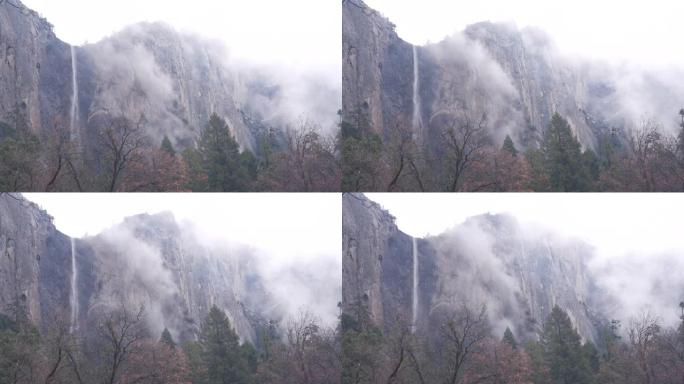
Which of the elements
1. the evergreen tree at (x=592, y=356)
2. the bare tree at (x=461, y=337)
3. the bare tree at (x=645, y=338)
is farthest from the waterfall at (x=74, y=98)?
the bare tree at (x=645, y=338)

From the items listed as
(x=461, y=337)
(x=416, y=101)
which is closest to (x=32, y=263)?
(x=416, y=101)

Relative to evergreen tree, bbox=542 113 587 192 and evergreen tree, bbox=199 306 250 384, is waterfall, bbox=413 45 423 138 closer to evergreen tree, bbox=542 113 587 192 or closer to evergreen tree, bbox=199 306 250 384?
evergreen tree, bbox=542 113 587 192

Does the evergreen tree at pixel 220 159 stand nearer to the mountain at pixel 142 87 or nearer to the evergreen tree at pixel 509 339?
the mountain at pixel 142 87

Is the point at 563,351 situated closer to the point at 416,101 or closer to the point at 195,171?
the point at 416,101

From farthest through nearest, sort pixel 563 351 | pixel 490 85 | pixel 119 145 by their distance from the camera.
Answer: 1. pixel 490 85
2. pixel 563 351
3. pixel 119 145

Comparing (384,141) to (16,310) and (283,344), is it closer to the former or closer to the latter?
(283,344)

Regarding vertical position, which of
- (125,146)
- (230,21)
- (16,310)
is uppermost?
(230,21)

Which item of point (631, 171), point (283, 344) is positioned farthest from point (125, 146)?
point (631, 171)
